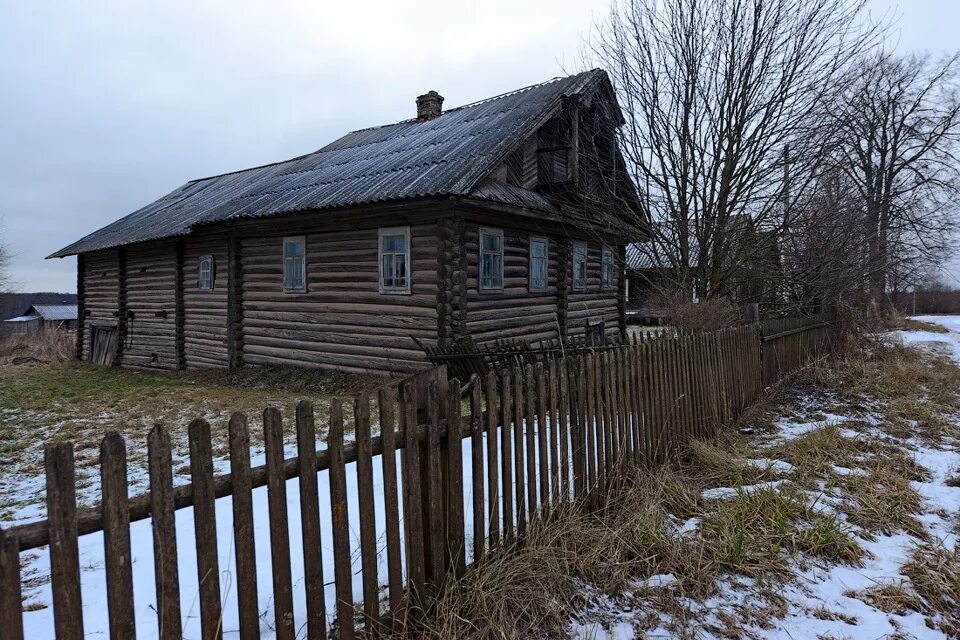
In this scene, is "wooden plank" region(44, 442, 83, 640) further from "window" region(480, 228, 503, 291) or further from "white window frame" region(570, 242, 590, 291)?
"white window frame" region(570, 242, 590, 291)

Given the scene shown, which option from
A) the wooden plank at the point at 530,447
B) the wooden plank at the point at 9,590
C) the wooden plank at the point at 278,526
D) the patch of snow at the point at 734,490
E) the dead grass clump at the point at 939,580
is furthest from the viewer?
the patch of snow at the point at 734,490

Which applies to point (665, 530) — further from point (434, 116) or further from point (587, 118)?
point (434, 116)

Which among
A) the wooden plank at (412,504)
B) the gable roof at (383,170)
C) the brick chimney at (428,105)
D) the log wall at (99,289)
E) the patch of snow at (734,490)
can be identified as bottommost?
the patch of snow at (734,490)

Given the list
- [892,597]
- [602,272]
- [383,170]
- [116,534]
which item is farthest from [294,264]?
[892,597]

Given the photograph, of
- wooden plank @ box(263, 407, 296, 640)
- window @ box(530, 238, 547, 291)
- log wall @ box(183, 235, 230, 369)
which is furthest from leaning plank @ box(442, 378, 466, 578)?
log wall @ box(183, 235, 230, 369)

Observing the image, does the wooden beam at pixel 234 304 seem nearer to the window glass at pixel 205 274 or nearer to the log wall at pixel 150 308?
the window glass at pixel 205 274

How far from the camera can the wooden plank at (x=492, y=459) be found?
299 centimetres

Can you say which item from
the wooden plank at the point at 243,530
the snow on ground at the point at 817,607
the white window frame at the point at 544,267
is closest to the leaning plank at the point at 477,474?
the snow on ground at the point at 817,607

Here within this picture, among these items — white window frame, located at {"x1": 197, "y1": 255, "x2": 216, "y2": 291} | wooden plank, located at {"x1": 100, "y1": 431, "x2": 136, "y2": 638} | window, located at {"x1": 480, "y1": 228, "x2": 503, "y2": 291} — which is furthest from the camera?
white window frame, located at {"x1": 197, "y1": 255, "x2": 216, "y2": 291}

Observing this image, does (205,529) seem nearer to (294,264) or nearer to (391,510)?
(391,510)

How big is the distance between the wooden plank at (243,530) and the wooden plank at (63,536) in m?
0.47

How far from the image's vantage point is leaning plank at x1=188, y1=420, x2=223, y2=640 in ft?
6.15

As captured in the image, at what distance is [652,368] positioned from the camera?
473cm

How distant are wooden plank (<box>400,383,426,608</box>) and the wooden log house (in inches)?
276
